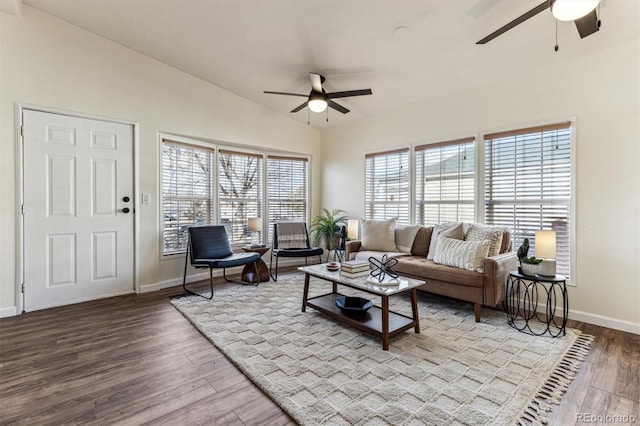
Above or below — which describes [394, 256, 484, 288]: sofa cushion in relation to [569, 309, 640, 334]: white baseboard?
above

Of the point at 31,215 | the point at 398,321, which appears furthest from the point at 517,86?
the point at 31,215

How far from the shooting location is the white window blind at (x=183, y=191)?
4234 mm

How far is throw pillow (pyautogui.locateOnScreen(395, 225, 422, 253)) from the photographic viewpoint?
13.6 ft

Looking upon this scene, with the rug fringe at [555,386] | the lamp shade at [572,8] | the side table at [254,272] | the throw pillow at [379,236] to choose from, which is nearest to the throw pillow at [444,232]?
the throw pillow at [379,236]

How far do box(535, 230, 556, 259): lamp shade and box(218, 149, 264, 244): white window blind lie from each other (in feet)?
13.2

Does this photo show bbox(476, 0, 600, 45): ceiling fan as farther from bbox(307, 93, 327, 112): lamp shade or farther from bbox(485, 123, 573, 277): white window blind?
bbox(307, 93, 327, 112): lamp shade

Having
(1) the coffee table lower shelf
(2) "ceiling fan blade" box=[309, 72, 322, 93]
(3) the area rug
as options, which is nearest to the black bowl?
(1) the coffee table lower shelf

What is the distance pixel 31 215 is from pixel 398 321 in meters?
3.94

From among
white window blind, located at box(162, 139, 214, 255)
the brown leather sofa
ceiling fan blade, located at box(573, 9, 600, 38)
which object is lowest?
the brown leather sofa

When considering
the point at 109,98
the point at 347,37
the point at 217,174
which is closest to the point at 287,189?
the point at 217,174

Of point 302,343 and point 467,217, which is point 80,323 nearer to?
point 302,343

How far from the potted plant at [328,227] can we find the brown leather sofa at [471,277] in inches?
71.3

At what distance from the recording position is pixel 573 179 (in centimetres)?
306

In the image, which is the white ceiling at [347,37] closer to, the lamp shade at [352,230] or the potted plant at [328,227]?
the lamp shade at [352,230]
